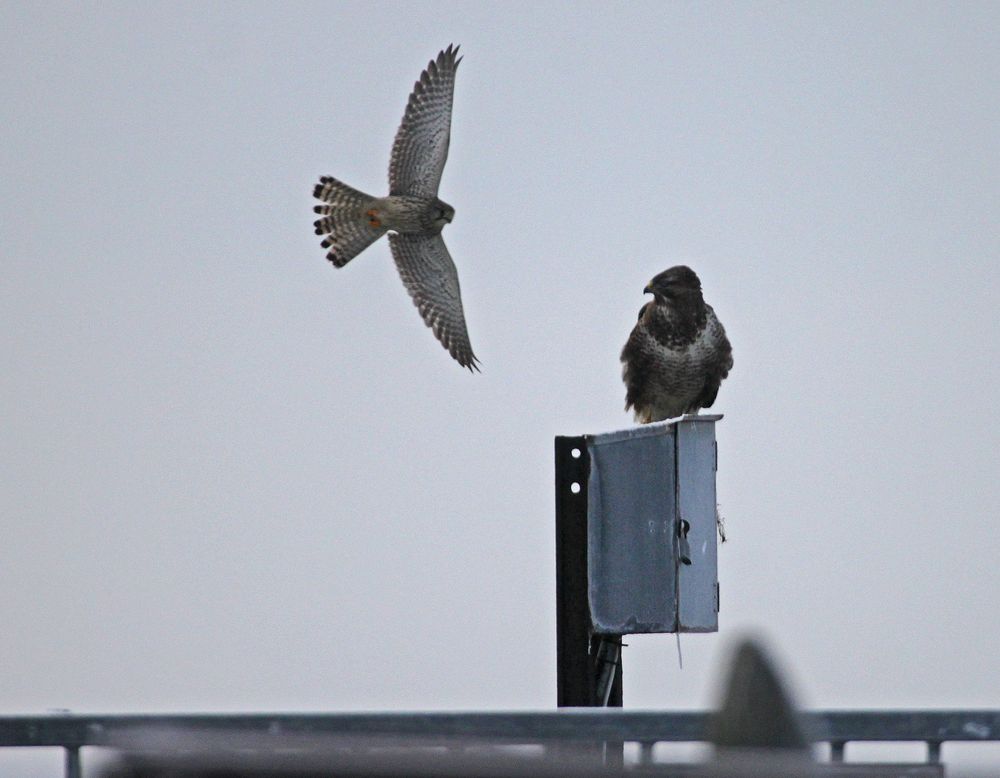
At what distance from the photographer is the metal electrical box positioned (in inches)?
319

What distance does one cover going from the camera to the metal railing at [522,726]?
16.2ft

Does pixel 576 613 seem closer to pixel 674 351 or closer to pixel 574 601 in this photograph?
pixel 574 601

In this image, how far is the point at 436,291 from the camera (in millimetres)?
15047

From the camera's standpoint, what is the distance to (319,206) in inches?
601

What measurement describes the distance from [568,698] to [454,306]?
22.6 ft

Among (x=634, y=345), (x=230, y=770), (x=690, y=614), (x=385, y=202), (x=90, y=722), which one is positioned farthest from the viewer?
(x=385, y=202)

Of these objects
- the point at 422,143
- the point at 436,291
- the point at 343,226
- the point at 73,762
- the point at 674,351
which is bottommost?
the point at 73,762

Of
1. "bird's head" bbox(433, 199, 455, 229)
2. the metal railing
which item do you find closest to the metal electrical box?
the metal railing

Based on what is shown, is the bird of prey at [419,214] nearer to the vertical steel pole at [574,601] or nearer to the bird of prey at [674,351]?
the bird of prey at [674,351]

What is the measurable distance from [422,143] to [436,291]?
1.12 m

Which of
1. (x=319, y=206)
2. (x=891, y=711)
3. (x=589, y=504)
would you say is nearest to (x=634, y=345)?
(x=589, y=504)

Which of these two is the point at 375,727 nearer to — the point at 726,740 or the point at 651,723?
the point at 651,723

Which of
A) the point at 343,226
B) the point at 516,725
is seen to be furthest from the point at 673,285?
the point at 516,725

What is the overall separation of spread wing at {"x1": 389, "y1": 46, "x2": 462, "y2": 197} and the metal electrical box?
649 cm
